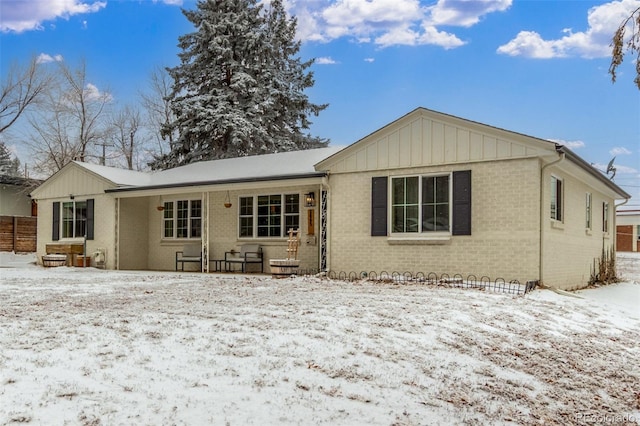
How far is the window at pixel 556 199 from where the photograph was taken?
11109 millimetres

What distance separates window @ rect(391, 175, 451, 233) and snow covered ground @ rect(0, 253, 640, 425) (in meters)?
3.16

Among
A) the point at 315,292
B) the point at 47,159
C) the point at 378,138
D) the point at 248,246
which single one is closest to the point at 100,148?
the point at 47,159

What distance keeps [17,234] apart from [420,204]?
21.4m

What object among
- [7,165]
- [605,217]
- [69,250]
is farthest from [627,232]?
[7,165]

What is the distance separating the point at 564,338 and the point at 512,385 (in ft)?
7.47

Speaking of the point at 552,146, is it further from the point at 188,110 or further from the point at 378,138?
the point at 188,110

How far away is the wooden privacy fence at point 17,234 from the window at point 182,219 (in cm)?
1256

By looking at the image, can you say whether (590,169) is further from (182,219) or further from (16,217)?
(16,217)

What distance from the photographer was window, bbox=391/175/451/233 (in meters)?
11.1

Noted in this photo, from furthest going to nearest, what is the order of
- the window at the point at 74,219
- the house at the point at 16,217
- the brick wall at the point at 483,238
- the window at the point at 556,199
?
the house at the point at 16,217
the window at the point at 74,219
the window at the point at 556,199
the brick wall at the point at 483,238

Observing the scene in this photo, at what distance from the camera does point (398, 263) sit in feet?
37.9

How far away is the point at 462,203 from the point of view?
10.8 metres

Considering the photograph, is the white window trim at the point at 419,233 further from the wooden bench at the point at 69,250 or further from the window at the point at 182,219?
the wooden bench at the point at 69,250

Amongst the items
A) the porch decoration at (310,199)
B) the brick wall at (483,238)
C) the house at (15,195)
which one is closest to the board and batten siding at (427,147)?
the brick wall at (483,238)
